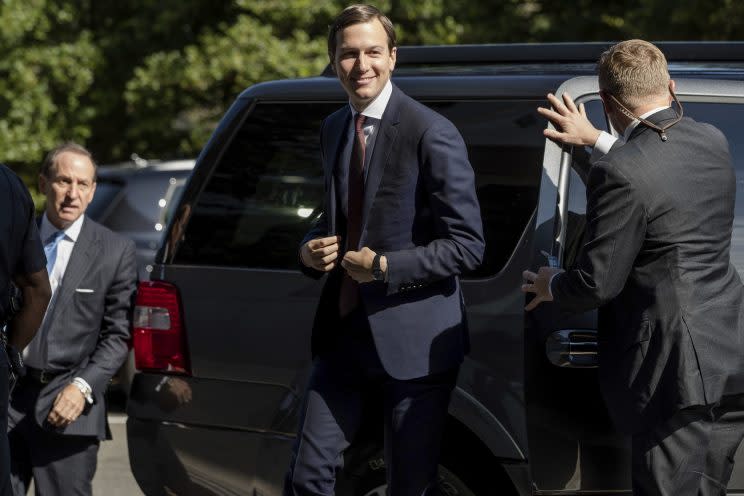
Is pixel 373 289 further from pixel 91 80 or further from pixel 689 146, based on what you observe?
pixel 91 80

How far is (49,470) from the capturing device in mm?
4801

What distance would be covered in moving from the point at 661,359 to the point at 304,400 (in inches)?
41.8

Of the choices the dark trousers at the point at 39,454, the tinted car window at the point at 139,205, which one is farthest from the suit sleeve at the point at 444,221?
the tinted car window at the point at 139,205

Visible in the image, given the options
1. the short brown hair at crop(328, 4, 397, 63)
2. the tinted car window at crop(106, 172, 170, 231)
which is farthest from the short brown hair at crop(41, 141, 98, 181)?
the tinted car window at crop(106, 172, 170, 231)

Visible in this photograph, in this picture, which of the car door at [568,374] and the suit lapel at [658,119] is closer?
the suit lapel at [658,119]

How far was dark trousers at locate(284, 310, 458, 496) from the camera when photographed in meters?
3.82

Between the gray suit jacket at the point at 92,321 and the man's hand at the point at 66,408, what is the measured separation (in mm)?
41

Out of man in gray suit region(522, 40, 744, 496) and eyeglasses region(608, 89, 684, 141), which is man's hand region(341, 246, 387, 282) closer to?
man in gray suit region(522, 40, 744, 496)

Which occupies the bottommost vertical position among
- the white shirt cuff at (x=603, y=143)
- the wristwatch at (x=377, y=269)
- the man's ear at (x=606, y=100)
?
the wristwatch at (x=377, y=269)

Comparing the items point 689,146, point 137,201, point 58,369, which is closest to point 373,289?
point 689,146

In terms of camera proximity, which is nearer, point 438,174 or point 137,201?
point 438,174

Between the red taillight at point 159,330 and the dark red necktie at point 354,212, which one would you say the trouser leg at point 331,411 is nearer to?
the dark red necktie at point 354,212

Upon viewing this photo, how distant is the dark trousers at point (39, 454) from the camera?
478 centimetres

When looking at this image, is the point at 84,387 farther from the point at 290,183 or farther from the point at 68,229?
the point at 290,183
